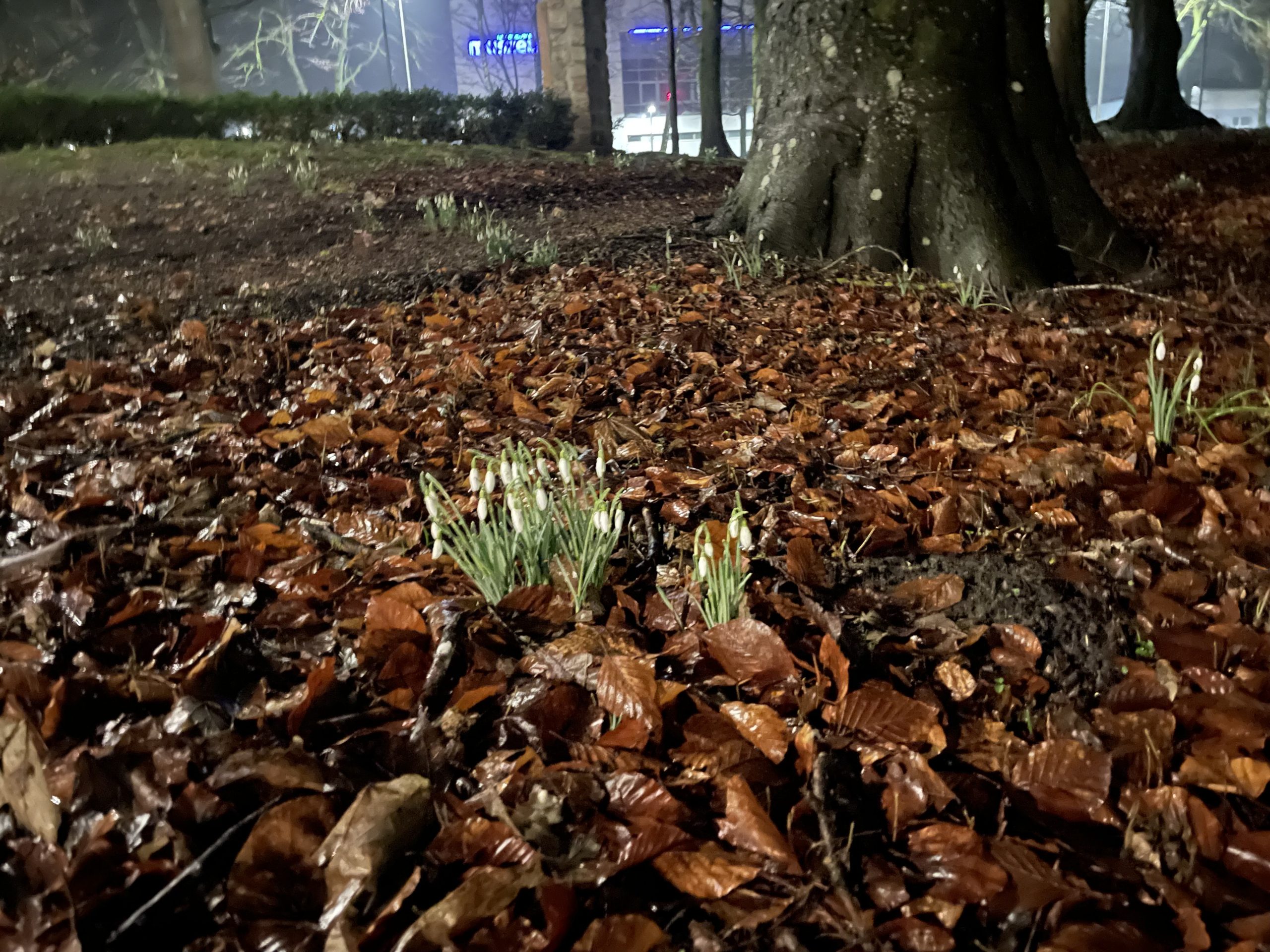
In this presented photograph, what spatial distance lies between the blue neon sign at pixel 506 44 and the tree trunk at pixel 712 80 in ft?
64.1

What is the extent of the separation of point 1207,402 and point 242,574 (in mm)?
2510

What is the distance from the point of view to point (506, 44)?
30.9 metres

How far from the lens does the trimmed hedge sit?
841 centimetres

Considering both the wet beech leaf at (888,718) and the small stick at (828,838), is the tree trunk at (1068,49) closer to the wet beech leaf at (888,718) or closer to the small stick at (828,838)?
the wet beech leaf at (888,718)

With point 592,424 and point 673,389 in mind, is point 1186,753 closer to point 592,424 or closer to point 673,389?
point 592,424

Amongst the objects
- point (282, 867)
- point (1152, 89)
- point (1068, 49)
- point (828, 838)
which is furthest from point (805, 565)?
point (1152, 89)

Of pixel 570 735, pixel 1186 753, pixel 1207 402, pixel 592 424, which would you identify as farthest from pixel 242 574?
pixel 1207 402

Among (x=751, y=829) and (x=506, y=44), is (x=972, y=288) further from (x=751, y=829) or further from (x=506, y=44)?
(x=506, y=44)

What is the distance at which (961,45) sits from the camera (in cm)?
352

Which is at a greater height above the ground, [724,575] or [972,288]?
[972,288]

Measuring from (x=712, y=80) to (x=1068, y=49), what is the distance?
603 centimetres

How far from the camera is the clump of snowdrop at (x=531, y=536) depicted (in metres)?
Answer: 1.40

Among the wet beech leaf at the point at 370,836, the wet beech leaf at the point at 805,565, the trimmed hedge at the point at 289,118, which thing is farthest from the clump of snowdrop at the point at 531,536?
the trimmed hedge at the point at 289,118

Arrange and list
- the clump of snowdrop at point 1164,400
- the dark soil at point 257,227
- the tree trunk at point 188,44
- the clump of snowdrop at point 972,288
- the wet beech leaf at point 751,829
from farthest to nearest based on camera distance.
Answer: the tree trunk at point 188,44, the dark soil at point 257,227, the clump of snowdrop at point 972,288, the clump of snowdrop at point 1164,400, the wet beech leaf at point 751,829
